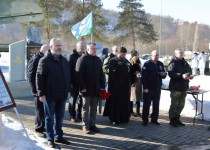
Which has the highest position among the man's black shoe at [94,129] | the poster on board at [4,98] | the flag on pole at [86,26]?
the flag on pole at [86,26]

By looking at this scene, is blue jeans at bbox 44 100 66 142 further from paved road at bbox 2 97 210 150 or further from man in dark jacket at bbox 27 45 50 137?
man in dark jacket at bbox 27 45 50 137

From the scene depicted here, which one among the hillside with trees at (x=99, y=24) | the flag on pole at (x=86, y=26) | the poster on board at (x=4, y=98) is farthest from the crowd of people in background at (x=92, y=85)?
the hillside with trees at (x=99, y=24)

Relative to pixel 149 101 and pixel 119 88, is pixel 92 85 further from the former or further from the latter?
pixel 149 101

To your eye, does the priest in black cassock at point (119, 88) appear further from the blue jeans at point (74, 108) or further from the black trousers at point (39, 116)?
the black trousers at point (39, 116)

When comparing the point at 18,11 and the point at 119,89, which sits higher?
the point at 18,11

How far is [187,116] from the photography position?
8.61 m

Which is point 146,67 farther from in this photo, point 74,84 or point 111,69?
point 74,84

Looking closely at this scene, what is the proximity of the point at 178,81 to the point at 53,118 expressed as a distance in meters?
3.27

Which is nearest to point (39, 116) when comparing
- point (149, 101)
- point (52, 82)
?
point (52, 82)

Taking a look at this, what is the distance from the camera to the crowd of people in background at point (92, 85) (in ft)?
18.5

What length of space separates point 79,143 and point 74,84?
1.73 meters

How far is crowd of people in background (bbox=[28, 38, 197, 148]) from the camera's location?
5.64 meters

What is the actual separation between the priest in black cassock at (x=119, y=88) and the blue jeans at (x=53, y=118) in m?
1.91

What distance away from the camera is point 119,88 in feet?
24.6
